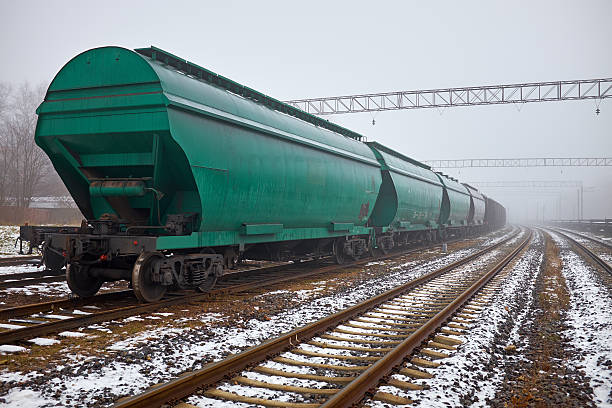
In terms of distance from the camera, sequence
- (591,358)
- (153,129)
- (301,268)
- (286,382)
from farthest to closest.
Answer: (301,268) < (153,129) < (591,358) < (286,382)

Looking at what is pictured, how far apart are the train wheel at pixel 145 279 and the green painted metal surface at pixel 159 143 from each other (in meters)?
0.38

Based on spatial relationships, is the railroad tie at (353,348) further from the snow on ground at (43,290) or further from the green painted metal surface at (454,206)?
the green painted metal surface at (454,206)

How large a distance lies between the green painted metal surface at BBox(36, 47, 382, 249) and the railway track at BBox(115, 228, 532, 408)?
2938 millimetres

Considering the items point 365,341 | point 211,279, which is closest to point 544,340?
point 365,341

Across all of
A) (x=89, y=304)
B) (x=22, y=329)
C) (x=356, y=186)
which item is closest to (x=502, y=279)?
(x=356, y=186)

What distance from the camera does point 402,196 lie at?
17000 mm

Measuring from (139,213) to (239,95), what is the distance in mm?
3549

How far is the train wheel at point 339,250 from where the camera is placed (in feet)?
44.9

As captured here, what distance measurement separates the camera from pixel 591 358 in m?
5.13

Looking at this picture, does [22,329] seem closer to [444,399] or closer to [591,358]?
[444,399]

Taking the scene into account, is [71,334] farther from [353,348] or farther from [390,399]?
[390,399]

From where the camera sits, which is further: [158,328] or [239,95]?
[239,95]

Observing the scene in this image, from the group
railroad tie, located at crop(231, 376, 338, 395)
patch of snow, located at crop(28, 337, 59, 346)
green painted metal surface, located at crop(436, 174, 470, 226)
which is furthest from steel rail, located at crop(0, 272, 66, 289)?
green painted metal surface, located at crop(436, 174, 470, 226)

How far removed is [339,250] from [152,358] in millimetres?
9693
